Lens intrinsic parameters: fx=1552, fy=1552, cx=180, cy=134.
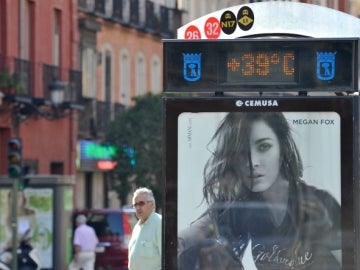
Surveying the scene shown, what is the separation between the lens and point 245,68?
8984mm

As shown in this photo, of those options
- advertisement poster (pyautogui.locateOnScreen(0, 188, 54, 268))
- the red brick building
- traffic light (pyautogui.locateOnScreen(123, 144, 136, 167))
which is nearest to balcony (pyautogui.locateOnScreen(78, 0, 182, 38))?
the red brick building

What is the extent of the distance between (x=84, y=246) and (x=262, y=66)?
66.6 feet

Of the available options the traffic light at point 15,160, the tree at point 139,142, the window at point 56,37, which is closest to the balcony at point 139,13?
the window at point 56,37

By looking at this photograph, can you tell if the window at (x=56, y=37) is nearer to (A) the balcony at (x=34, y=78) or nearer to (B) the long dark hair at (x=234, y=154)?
(A) the balcony at (x=34, y=78)

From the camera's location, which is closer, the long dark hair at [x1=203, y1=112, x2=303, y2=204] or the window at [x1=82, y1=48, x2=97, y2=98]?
the long dark hair at [x1=203, y1=112, x2=303, y2=204]

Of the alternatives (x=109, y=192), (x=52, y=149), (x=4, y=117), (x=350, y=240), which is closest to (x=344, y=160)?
(x=350, y=240)

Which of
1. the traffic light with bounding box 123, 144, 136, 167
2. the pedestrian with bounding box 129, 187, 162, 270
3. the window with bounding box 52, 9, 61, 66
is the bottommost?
the traffic light with bounding box 123, 144, 136, 167

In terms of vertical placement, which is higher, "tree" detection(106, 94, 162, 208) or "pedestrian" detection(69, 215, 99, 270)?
"tree" detection(106, 94, 162, 208)

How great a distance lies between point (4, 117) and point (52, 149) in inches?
152

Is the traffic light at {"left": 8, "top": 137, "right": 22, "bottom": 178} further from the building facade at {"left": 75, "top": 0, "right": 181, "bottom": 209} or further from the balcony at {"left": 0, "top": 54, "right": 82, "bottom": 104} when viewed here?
the building facade at {"left": 75, "top": 0, "right": 181, "bottom": 209}

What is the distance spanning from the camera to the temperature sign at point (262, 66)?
8930 millimetres

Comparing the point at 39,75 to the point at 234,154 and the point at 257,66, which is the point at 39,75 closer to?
the point at 257,66

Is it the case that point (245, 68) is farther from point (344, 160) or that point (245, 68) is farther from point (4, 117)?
point (4, 117)

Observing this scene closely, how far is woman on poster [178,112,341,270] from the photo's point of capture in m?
8.76
